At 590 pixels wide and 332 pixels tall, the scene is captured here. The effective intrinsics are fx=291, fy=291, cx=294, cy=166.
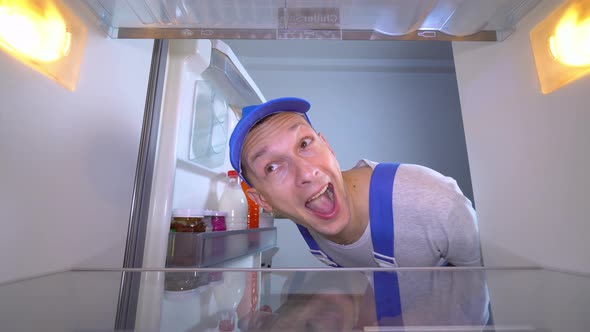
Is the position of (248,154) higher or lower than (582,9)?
lower

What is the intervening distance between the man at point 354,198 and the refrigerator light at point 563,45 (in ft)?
1.34

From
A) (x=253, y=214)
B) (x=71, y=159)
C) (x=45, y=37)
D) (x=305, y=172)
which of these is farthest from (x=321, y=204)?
(x=253, y=214)

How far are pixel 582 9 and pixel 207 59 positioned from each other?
3.49 ft

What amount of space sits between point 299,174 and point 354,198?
0.72ft

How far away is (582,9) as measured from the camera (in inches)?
19.2

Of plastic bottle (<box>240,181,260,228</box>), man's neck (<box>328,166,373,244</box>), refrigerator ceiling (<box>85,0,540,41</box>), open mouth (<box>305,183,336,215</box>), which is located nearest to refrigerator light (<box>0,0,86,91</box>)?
refrigerator ceiling (<box>85,0,540,41</box>)

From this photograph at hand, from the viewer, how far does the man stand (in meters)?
Result: 0.85

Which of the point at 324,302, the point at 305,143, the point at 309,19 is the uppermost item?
the point at 309,19

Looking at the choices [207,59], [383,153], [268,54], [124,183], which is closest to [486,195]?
[124,183]

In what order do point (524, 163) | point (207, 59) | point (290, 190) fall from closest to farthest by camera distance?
point (524, 163) < point (290, 190) < point (207, 59)

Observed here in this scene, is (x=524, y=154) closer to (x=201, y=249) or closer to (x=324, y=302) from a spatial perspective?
(x=324, y=302)

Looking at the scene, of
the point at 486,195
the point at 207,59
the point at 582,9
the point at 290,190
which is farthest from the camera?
the point at 207,59

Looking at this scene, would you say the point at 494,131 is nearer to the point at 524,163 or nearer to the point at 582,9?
the point at 524,163

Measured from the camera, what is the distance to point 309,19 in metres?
0.71
